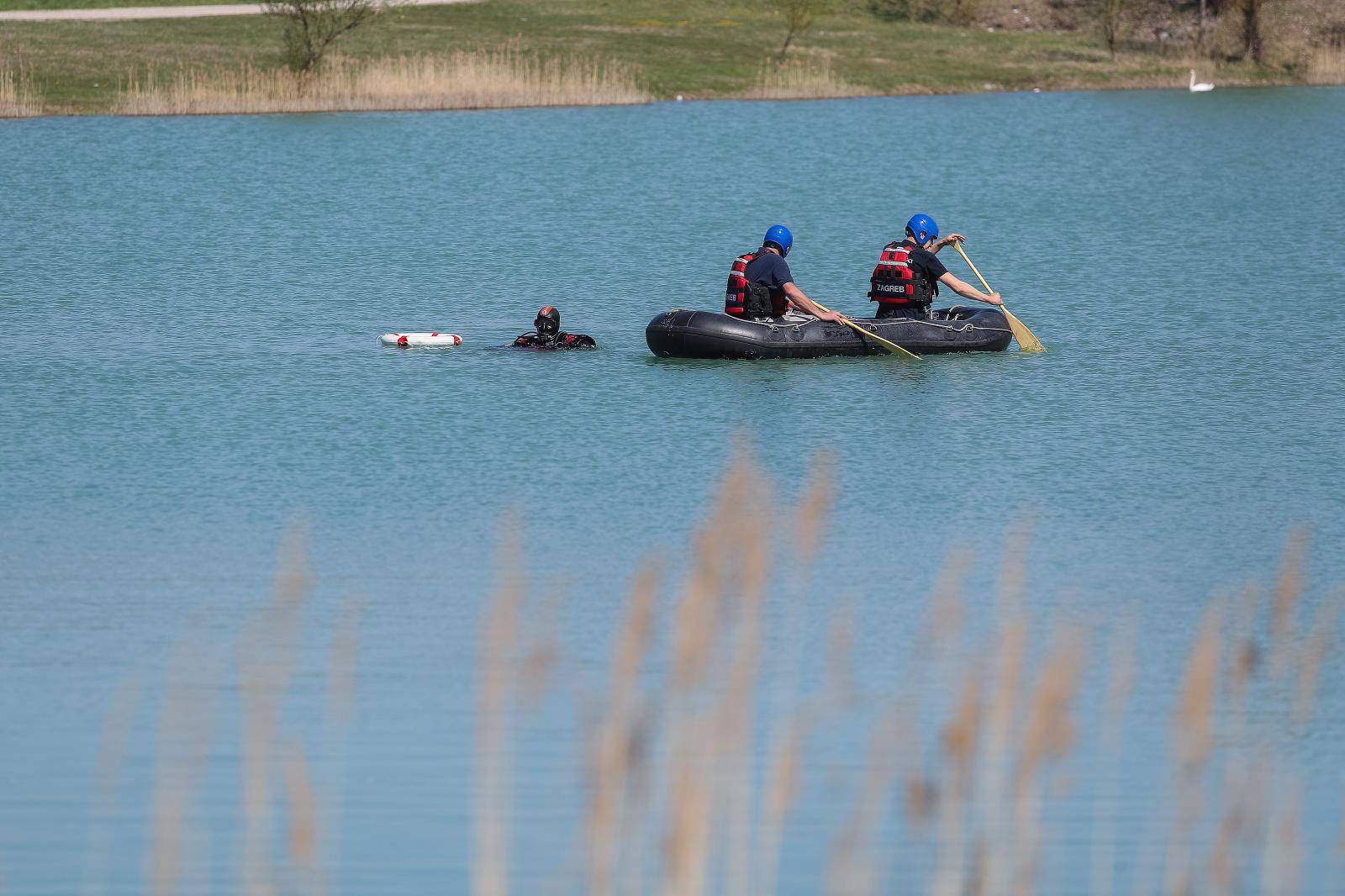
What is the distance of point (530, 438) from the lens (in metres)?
14.6

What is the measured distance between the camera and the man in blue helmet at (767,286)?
17125 mm

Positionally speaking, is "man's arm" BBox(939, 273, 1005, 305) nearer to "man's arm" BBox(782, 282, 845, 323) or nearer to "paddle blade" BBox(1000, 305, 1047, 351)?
"paddle blade" BBox(1000, 305, 1047, 351)

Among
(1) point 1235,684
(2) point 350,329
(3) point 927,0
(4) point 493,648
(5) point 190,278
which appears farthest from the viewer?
(3) point 927,0

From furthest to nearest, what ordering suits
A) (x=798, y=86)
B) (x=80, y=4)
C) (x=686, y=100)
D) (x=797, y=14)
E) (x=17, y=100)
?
(x=80, y=4)
(x=797, y=14)
(x=798, y=86)
(x=686, y=100)
(x=17, y=100)

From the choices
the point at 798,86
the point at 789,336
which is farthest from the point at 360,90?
the point at 789,336

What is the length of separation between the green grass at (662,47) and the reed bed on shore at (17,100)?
359 mm

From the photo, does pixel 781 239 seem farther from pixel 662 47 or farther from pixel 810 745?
pixel 662 47

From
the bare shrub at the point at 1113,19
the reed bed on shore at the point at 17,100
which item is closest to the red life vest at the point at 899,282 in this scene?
the reed bed on shore at the point at 17,100

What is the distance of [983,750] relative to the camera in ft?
25.7

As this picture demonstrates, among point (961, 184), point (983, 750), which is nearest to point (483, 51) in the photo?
point (961, 184)

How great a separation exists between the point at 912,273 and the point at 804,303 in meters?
1.18

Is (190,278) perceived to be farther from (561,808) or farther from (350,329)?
(561,808)

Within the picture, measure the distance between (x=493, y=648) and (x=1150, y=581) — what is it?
20.2 feet

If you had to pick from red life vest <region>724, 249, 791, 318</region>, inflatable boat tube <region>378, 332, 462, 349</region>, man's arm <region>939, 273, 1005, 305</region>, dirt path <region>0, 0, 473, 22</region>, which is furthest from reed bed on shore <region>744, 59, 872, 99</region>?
red life vest <region>724, 249, 791, 318</region>
